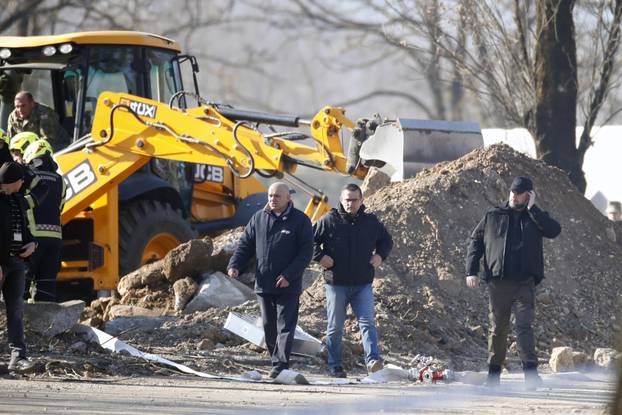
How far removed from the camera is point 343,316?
12945 millimetres

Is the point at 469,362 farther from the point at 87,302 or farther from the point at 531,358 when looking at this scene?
the point at 87,302

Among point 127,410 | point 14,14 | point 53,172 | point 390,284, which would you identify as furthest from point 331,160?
point 14,14

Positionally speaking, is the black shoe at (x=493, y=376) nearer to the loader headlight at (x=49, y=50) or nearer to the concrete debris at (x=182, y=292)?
the concrete debris at (x=182, y=292)

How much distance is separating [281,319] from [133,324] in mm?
2441

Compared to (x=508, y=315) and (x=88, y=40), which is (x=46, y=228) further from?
(x=508, y=315)

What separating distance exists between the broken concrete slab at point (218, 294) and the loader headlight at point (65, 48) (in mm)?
3095

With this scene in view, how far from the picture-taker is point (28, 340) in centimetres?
1266

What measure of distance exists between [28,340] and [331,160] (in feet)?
14.0

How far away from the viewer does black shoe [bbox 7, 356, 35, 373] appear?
1156 centimetres

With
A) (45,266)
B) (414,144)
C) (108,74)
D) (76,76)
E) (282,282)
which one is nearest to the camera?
(282,282)

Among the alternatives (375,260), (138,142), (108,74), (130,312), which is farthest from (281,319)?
(108,74)

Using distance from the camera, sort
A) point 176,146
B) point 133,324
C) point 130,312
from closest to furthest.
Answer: point 133,324 < point 130,312 < point 176,146

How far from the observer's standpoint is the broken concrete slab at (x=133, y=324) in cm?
1397

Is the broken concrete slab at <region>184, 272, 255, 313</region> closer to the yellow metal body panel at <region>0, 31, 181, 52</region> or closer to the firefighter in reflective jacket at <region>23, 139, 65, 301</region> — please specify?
the firefighter in reflective jacket at <region>23, 139, 65, 301</region>
